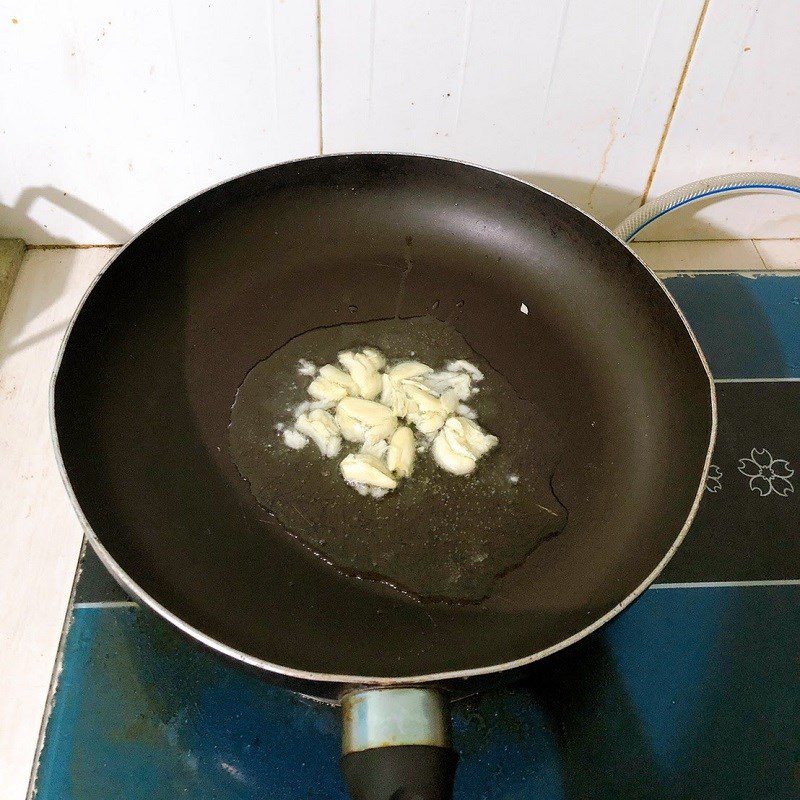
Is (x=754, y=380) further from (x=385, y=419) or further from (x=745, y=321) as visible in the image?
(x=385, y=419)

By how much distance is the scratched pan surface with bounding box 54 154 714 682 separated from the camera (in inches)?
22.4

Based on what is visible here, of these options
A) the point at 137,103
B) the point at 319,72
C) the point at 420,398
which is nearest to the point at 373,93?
the point at 319,72

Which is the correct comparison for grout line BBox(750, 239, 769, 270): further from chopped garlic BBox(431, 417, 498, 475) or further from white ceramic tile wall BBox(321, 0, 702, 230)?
chopped garlic BBox(431, 417, 498, 475)

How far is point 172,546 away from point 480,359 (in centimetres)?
36

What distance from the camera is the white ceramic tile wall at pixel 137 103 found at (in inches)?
28.9

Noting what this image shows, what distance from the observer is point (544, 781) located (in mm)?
577

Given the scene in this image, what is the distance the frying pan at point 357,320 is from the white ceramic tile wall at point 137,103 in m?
0.11

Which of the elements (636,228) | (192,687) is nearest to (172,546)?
(192,687)

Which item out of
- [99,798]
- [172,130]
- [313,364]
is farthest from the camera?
[172,130]

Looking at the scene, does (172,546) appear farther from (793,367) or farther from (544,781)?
(793,367)

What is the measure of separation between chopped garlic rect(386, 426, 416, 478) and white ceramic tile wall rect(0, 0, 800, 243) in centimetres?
40

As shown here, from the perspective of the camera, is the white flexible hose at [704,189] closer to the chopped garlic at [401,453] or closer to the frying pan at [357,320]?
the frying pan at [357,320]

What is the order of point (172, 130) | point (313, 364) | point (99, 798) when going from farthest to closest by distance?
1. point (172, 130)
2. point (313, 364)
3. point (99, 798)

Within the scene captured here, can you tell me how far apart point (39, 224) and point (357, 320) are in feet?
1.59
